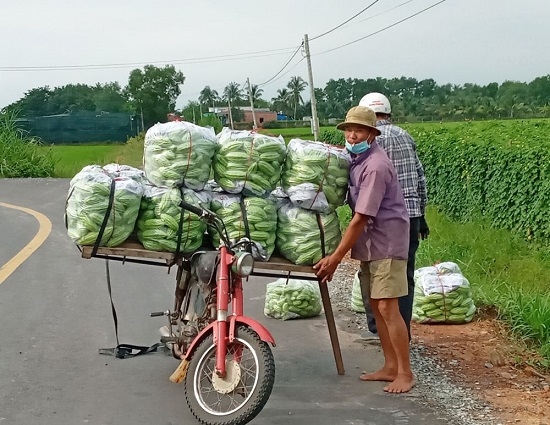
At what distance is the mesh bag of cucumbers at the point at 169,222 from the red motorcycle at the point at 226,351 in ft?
0.52

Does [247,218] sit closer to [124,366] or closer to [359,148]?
[359,148]

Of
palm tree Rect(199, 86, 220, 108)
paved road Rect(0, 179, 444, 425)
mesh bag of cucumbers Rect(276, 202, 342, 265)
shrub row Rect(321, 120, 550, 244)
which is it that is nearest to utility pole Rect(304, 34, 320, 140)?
shrub row Rect(321, 120, 550, 244)

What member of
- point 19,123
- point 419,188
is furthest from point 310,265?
point 19,123

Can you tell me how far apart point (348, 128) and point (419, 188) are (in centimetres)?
116

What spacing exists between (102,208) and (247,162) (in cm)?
99

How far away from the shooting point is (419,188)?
624 cm

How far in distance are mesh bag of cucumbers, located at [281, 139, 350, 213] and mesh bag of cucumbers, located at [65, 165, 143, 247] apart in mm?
1044

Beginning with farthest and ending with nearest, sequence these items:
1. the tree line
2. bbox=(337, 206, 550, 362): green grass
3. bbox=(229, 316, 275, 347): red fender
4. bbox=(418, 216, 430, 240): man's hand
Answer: the tree line → bbox=(337, 206, 550, 362): green grass → bbox=(418, 216, 430, 240): man's hand → bbox=(229, 316, 275, 347): red fender

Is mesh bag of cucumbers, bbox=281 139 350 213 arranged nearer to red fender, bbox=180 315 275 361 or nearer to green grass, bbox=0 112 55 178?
red fender, bbox=180 315 275 361

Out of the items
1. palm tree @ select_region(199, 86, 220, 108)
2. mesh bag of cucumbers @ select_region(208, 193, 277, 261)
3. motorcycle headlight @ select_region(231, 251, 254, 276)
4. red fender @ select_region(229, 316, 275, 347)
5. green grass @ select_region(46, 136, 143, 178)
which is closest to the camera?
red fender @ select_region(229, 316, 275, 347)

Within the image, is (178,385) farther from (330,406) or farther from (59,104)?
(59,104)

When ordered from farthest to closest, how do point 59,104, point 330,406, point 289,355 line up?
point 59,104, point 289,355, point 330,406

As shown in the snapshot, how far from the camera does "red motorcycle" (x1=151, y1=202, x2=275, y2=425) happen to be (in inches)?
176

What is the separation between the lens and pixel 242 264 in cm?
474
